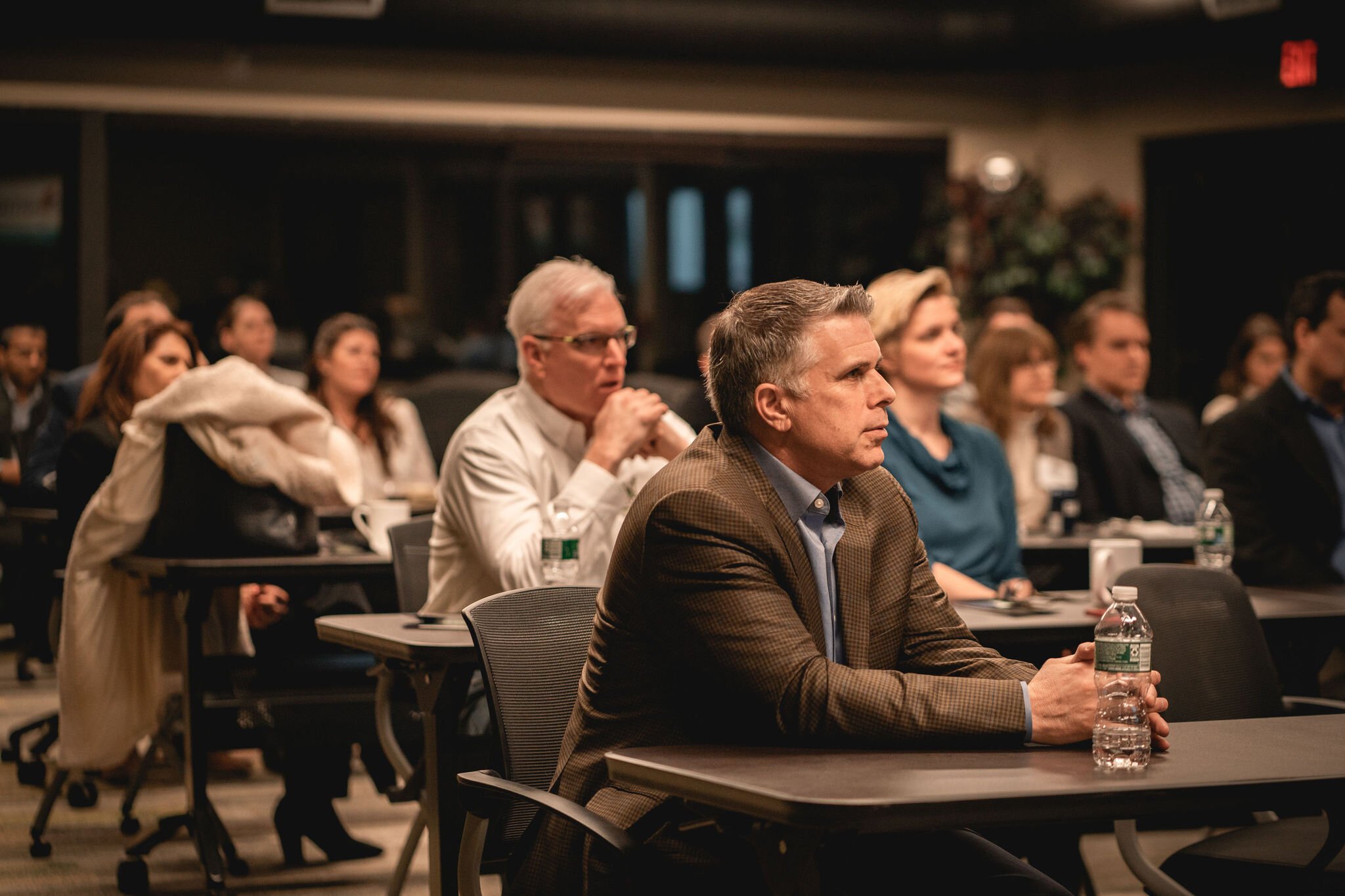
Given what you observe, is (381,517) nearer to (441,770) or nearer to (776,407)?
(441,770)

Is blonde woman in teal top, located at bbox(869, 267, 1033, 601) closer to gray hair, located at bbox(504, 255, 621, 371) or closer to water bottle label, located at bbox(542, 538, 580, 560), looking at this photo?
gray hair, located at bbox(504, 255, 621, 371)

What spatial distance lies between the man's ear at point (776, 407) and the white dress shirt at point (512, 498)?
1.09 m

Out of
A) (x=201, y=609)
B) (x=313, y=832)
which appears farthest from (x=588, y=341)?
(x=313, y=832)

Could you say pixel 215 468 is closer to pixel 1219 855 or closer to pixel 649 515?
pixel 649 515

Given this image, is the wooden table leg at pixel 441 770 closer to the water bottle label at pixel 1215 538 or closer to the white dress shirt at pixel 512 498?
the white dress shirt at pixel 512 498

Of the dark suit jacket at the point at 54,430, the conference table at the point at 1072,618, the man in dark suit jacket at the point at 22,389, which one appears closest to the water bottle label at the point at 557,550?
the conference table at the point at 1072,618

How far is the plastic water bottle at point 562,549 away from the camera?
3.30m

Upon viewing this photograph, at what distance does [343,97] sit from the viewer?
961cm

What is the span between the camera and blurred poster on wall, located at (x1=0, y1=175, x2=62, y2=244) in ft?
30.8

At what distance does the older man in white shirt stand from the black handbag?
803 millimetres

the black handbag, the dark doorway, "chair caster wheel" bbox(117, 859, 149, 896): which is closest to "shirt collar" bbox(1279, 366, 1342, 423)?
the black handbag

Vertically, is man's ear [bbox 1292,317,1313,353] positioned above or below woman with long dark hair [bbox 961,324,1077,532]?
above

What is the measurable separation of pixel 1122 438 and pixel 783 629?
4149mm

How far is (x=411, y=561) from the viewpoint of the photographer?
390 cm
